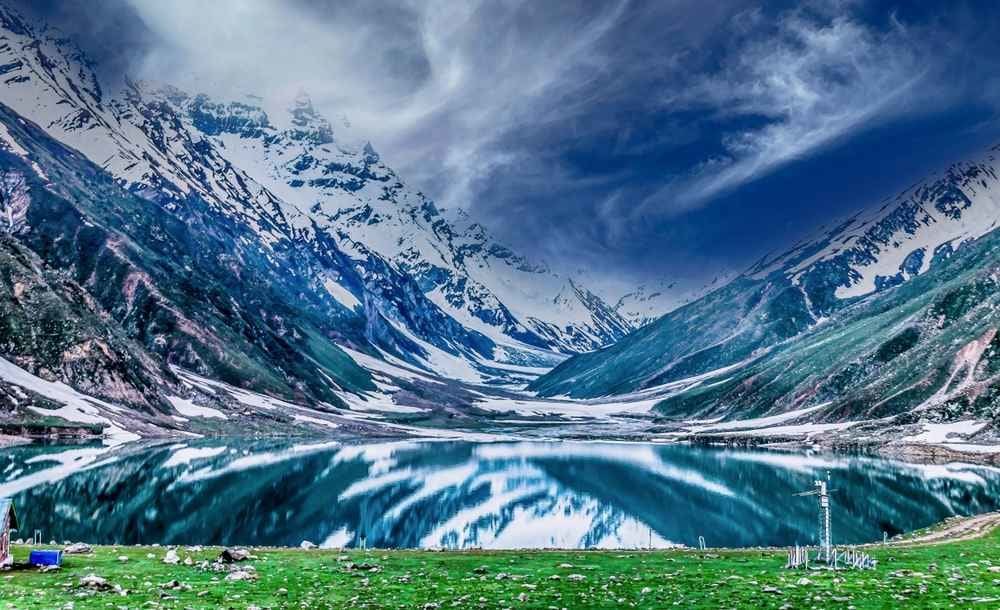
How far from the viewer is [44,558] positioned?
32594mm

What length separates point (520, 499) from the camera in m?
98.0

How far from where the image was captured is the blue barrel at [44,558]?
107 ft

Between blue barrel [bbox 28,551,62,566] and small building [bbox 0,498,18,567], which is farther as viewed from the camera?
blue barrel [bbox 28,551,62,566]

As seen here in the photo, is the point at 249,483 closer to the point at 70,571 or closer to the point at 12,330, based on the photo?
the point at 70,571

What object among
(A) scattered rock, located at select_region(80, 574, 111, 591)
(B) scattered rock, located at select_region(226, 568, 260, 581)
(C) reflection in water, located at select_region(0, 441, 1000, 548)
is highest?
(C) reflection in water, located at select_region(0, 441, 1000, 548)

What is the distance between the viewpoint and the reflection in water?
214 feet

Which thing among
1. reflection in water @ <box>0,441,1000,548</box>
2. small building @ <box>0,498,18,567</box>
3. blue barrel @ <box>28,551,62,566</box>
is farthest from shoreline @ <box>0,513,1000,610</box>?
reflection in water @ <box>0,441,1000,548</box>

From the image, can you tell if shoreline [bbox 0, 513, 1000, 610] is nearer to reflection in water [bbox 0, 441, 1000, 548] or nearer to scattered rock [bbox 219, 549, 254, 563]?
scattered rock [bbox 219, 549, 254, 563]

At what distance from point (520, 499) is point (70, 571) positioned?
69908 mm

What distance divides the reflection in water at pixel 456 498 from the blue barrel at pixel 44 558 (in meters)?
22.9

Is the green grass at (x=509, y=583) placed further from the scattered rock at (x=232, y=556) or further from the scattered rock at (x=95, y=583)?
the scattered rock at (x=232, y=556)

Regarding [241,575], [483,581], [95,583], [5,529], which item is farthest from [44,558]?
[483,581]

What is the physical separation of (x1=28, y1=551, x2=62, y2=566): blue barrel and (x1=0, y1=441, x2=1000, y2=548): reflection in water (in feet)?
75.0

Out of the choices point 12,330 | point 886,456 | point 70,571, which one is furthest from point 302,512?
point 12,330
